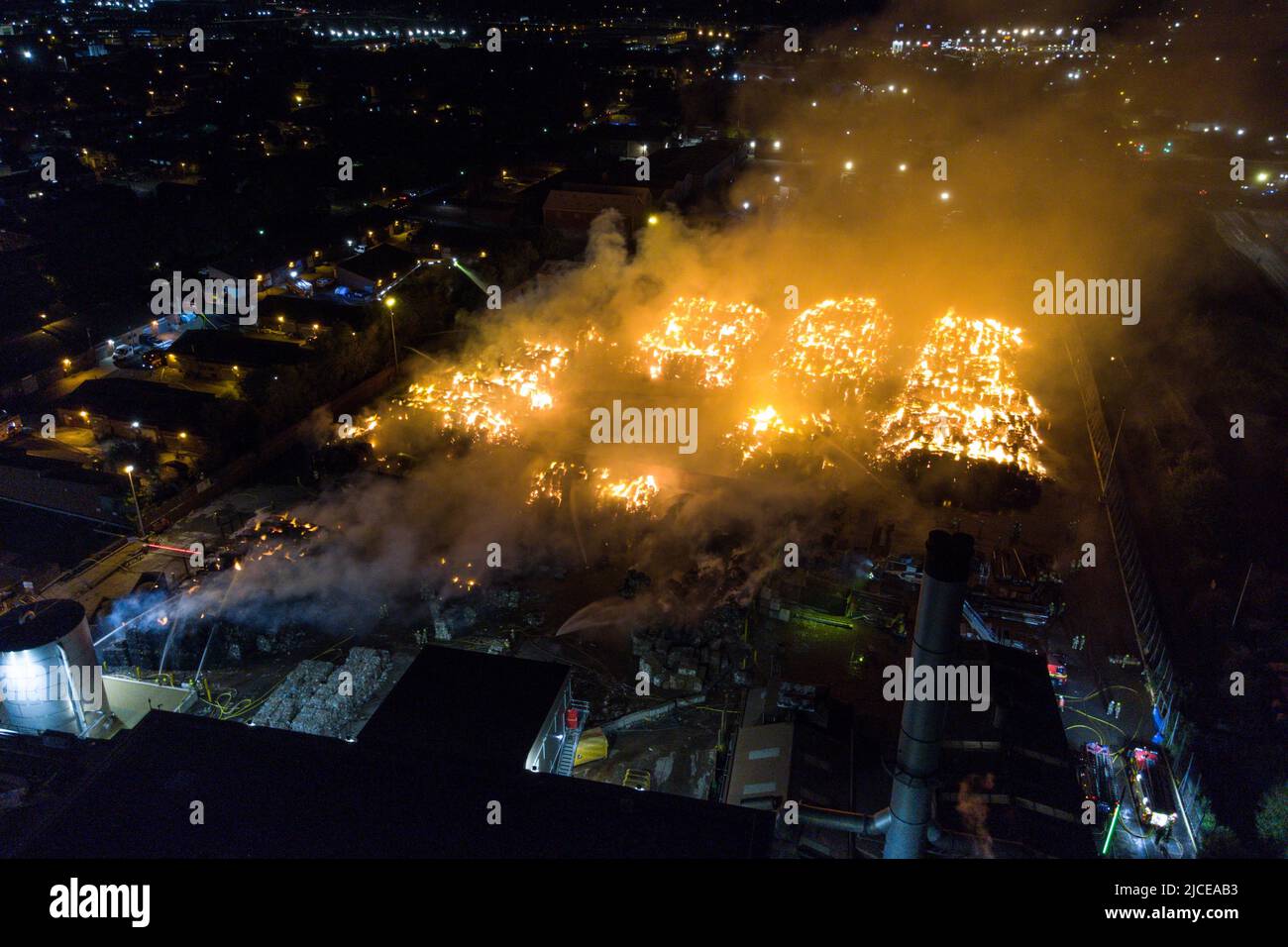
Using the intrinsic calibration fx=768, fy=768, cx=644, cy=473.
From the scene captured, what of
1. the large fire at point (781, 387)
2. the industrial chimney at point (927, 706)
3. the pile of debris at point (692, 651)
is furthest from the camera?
the large fire at point (781, 387)

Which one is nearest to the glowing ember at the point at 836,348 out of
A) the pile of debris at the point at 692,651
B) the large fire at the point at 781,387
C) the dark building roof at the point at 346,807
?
the large fire at the point at 781,387

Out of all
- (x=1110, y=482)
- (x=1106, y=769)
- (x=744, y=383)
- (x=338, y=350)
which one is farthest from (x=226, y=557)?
(x=1110, y=482)

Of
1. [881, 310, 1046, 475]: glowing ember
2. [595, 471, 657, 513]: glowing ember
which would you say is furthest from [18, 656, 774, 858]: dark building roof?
[881, 310, 1046, 475]: glowing ember

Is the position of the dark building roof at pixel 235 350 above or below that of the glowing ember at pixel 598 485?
above

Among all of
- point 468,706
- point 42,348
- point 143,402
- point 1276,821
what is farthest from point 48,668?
point 42,348

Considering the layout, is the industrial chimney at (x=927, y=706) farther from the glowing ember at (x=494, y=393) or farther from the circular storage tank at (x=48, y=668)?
the glowing ember at (x=494, y=393)

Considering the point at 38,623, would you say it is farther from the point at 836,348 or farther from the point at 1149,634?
the point at 836,348
